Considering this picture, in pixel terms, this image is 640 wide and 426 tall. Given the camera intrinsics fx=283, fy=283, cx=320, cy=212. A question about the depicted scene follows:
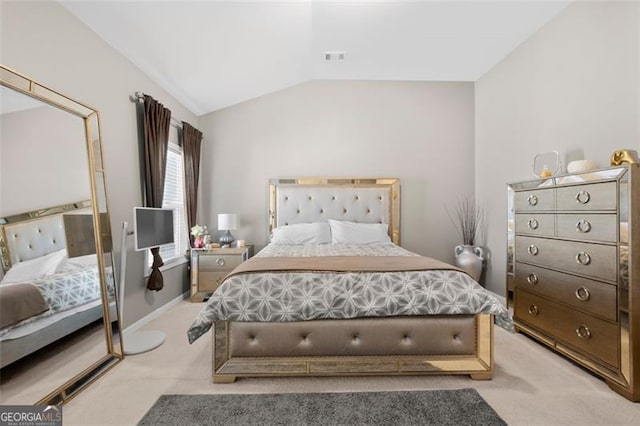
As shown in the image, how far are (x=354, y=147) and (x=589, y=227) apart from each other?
2.75 m

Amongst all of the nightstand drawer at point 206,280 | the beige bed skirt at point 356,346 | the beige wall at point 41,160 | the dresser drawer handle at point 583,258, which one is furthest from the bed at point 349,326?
the nightstand drawer at point 206,280

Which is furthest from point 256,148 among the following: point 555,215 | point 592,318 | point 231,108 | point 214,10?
point 592,318

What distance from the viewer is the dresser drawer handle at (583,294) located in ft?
6.27

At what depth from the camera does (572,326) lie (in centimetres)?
202

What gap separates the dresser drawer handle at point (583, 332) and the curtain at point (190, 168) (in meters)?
3.97

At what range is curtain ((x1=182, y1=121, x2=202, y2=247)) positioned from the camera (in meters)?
3.64

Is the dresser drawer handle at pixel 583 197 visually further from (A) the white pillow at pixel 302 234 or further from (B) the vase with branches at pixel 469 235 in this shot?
(A) the white pillow at pixel 302 234

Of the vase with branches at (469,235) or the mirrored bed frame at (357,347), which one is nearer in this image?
the mirrored bed frame at (357,347)

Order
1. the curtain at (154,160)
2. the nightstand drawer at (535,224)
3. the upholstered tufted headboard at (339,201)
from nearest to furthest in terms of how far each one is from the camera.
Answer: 1. the nightstand drawer at (535,224)
2. the curtain at (154,160)
3. the upholstered tufted headboard at (339,201)

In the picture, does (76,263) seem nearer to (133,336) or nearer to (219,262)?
(133,336)

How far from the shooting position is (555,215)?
2191mm

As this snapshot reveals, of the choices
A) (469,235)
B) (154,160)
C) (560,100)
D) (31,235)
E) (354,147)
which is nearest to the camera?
(31,235)

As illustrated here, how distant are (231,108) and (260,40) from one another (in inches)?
54.1

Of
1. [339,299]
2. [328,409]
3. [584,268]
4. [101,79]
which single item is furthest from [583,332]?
[101,79]
